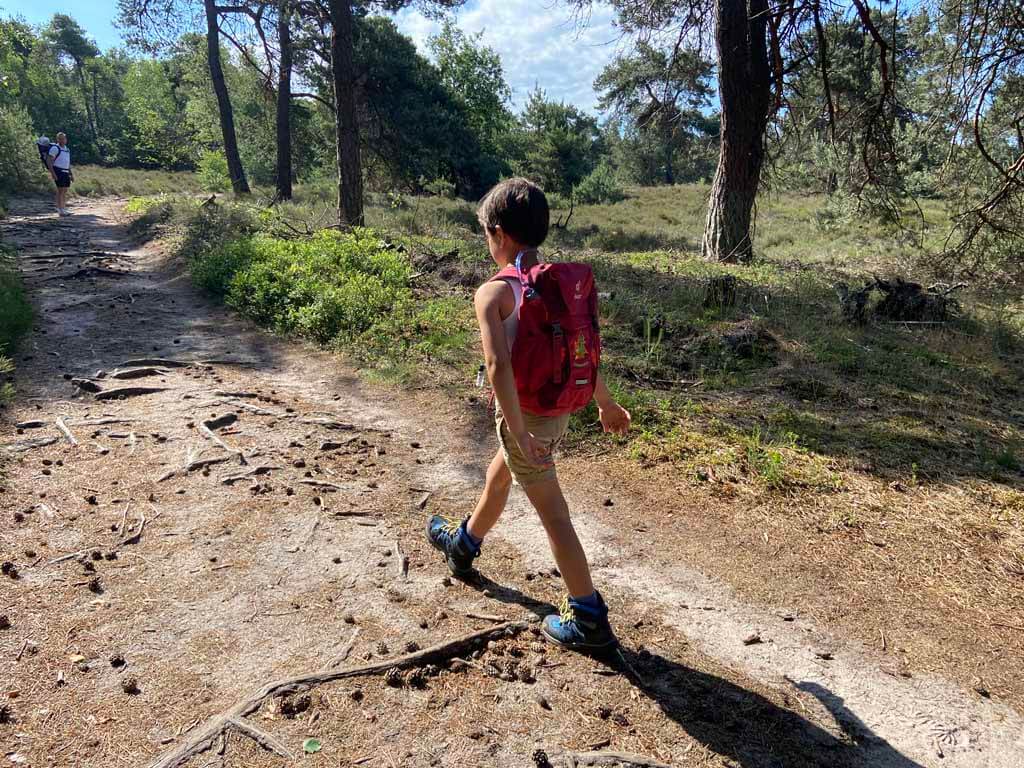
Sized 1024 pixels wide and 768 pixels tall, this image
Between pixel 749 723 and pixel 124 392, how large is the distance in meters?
5.43

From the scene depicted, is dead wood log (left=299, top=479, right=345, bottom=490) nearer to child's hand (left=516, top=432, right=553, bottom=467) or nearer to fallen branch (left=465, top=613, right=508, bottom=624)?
fallen branch (left=465, top=613, right=508, bottom=624)

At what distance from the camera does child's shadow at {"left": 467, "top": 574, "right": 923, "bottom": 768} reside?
7.50ft

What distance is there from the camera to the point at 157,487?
4121mm

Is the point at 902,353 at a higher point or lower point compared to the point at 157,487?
higher

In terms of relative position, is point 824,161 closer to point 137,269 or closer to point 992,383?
point 992,383

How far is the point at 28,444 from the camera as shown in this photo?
4.50 meters

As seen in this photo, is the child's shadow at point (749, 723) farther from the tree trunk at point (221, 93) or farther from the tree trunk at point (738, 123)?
the tree trunk at point (221, 93)

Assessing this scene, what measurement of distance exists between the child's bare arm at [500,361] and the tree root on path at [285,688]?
93 cm

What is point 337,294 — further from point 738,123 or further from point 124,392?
point 738,123

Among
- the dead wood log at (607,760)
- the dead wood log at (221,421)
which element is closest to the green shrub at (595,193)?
the dead wood log at (221,421)

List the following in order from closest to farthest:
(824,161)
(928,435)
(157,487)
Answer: (157,487) → (928,435) → (824,161)

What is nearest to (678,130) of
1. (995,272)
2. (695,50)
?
(695,50)

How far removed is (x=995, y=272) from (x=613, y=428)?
958 cm

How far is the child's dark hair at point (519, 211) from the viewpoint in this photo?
→ 8.18ft
